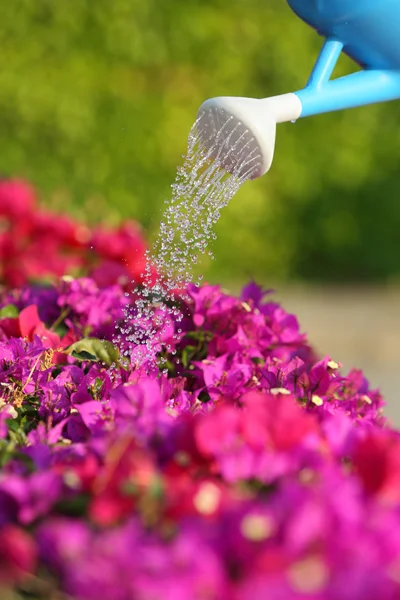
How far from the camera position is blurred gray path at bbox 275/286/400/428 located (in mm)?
6492

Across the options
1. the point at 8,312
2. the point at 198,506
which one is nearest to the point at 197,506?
the point at 198,506

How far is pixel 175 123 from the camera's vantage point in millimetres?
6844

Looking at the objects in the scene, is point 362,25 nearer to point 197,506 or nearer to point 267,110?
point 267,110

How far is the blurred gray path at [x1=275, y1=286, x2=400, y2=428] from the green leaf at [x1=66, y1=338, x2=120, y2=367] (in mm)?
4201

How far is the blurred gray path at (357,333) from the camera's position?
649cm

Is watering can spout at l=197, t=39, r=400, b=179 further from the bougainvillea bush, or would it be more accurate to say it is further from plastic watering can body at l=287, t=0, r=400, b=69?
the bougainvillea bush

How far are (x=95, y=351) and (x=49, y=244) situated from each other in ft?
5.22

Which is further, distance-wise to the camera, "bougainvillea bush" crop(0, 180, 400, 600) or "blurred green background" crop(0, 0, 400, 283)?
"blurred green background" crop(0, 0, 400, 283)

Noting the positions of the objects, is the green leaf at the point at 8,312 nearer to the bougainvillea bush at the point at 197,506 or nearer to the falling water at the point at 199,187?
the falling water at the point at 199,187

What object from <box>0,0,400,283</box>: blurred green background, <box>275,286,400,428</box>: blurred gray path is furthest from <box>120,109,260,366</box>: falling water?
<box>275,286,400,428</box>: blurred gray path

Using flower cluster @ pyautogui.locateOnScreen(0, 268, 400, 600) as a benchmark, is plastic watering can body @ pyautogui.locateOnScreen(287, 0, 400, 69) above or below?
above

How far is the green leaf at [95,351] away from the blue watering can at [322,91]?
0.41 m

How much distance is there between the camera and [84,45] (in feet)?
22.6

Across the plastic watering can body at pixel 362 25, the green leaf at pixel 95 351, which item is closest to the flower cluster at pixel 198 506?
the green leaf at pixel 95 351
